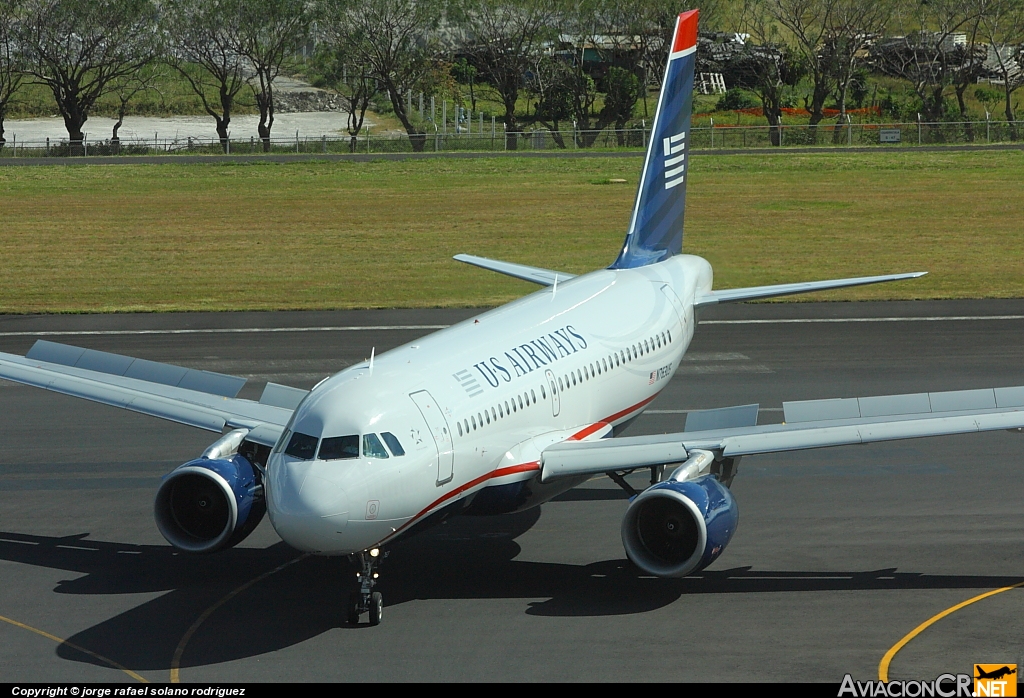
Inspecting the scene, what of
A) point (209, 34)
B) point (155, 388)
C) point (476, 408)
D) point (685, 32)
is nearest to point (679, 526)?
point (476, 408)

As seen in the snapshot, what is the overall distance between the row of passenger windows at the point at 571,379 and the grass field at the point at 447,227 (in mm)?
20438

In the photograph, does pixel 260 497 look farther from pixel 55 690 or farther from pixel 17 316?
pixel 17 316

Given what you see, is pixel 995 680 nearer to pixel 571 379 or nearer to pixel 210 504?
pixel 571 379

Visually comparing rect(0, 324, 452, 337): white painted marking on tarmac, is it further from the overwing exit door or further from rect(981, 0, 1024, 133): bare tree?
rect(981, 0, 1024, 133): bare tree

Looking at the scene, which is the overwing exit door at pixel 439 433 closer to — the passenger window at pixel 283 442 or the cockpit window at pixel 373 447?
the cockpit window at pixel 373 447

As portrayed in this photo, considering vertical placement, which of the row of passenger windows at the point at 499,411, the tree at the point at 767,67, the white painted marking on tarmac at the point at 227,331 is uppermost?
the tree at the point at 767,67

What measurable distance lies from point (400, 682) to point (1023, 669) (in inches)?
324

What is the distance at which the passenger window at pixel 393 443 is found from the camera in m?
17.8

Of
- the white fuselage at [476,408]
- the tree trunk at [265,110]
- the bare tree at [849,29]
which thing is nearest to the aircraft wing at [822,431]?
the white fuselage at [476,408]

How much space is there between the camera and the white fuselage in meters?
17.4

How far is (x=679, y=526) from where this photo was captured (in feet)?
63.0

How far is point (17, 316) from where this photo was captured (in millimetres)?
47000

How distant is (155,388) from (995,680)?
607 inches

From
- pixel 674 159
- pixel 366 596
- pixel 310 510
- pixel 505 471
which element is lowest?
pixel 366 596
